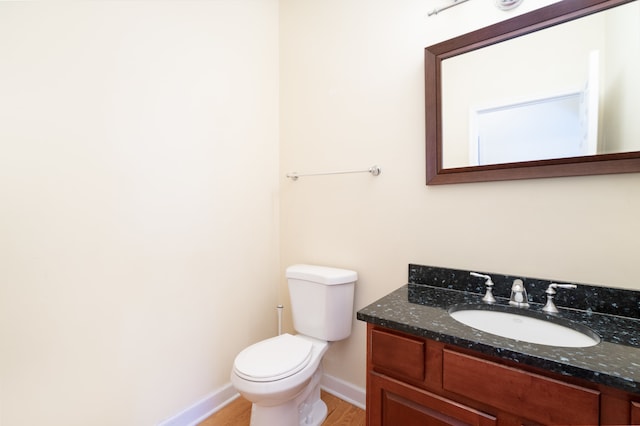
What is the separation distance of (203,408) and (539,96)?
7.35ft

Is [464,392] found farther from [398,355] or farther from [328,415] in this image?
[328,415]

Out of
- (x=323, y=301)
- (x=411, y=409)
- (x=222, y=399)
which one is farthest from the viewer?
(x=222, y=399)

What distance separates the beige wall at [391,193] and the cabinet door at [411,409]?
622 millimetres

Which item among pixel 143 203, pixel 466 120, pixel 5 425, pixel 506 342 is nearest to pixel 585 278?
pixel 506 342

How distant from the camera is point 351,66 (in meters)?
1.69

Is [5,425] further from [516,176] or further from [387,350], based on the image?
[516,176]

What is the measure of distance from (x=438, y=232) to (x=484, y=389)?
Answer: 2.40 ft

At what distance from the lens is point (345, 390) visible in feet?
5.78

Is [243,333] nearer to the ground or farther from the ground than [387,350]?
nearer to the ground

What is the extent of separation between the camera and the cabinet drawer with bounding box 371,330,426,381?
3.02 ft

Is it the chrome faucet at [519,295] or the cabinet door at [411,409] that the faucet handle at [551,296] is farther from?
the cabinet door at [411,409]

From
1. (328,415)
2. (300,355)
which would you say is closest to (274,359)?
(300,355)

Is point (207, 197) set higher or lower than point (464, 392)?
higher

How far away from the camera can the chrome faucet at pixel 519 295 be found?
113 centimetres
